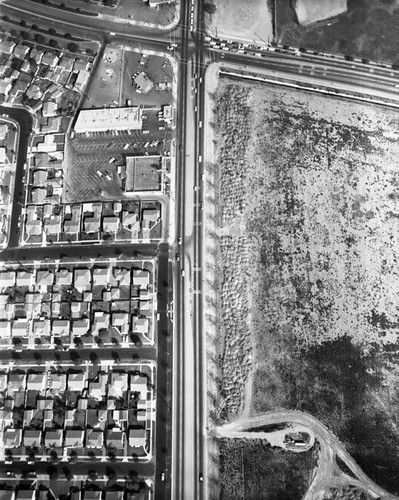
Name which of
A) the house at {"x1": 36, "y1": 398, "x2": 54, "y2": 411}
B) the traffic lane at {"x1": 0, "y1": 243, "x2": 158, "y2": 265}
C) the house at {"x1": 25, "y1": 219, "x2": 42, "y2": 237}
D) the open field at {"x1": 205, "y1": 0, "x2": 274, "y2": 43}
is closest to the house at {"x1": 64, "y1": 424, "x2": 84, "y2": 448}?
the house at {"x1": 36, "y1": 398, "x2": 54, "y2": 411}

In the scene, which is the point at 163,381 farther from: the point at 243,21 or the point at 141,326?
the point at 243,21

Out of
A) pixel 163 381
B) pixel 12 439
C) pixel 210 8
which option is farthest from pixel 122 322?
pixel 210 8

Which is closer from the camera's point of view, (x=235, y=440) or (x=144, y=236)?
(x=235, y=440)

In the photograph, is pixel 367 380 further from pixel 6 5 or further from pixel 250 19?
pixel 6 5

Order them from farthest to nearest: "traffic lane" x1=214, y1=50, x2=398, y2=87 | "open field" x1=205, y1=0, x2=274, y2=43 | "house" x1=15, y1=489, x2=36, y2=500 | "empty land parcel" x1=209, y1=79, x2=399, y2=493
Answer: "open field" x1=205, y1=0, x2=274, y2=43 < "traffic lane" x1=214, y1=50, x2=398, y2=87 < "empty land parcel" x1=209, y1=79, x2=399, y2=493 < "house" x1=15, y1=489, x2=36, y2=500

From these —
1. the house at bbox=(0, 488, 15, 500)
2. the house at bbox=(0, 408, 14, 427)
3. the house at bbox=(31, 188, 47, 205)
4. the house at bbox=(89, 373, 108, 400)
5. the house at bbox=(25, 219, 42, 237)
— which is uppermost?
the house at bbox=(31, 188, 47, 205)

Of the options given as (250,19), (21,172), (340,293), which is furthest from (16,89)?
(340,293)

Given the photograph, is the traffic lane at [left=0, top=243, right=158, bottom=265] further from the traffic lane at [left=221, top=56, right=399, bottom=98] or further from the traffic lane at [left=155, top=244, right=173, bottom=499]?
the traffic lane at [left=221, top=56, right=399, bottom=98]
